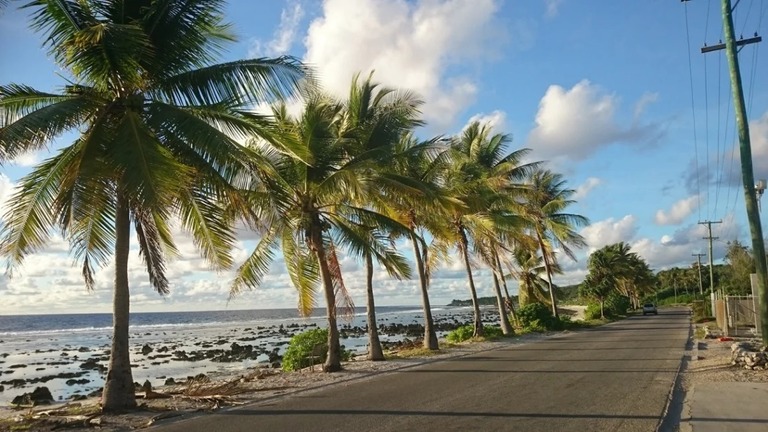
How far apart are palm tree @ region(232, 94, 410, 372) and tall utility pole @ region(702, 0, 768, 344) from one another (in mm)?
8559

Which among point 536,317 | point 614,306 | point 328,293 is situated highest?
point 328,293

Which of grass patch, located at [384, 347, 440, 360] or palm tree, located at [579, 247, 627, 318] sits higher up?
palm tree, located at [579, 247, 627, 318]

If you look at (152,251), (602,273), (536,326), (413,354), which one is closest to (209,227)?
(152,251)

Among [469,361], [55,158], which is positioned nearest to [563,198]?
[469,361]

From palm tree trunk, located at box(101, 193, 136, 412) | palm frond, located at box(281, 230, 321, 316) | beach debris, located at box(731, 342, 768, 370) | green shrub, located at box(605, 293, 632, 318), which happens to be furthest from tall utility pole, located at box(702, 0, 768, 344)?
green shrub, located at box(605, 293, 632, 318)

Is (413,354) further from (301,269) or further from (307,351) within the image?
(301,269)

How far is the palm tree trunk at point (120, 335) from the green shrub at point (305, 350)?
26.8 feet

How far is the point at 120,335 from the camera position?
10273 mm

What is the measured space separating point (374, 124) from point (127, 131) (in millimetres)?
10104

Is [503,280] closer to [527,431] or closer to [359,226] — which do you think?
[359,226]

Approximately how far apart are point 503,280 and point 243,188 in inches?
842

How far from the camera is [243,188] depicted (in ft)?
38.4

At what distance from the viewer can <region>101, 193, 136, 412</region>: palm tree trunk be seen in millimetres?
9922

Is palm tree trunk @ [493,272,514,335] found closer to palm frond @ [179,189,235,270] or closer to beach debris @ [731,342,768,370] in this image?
beach debris @ [731,342,768,370]
